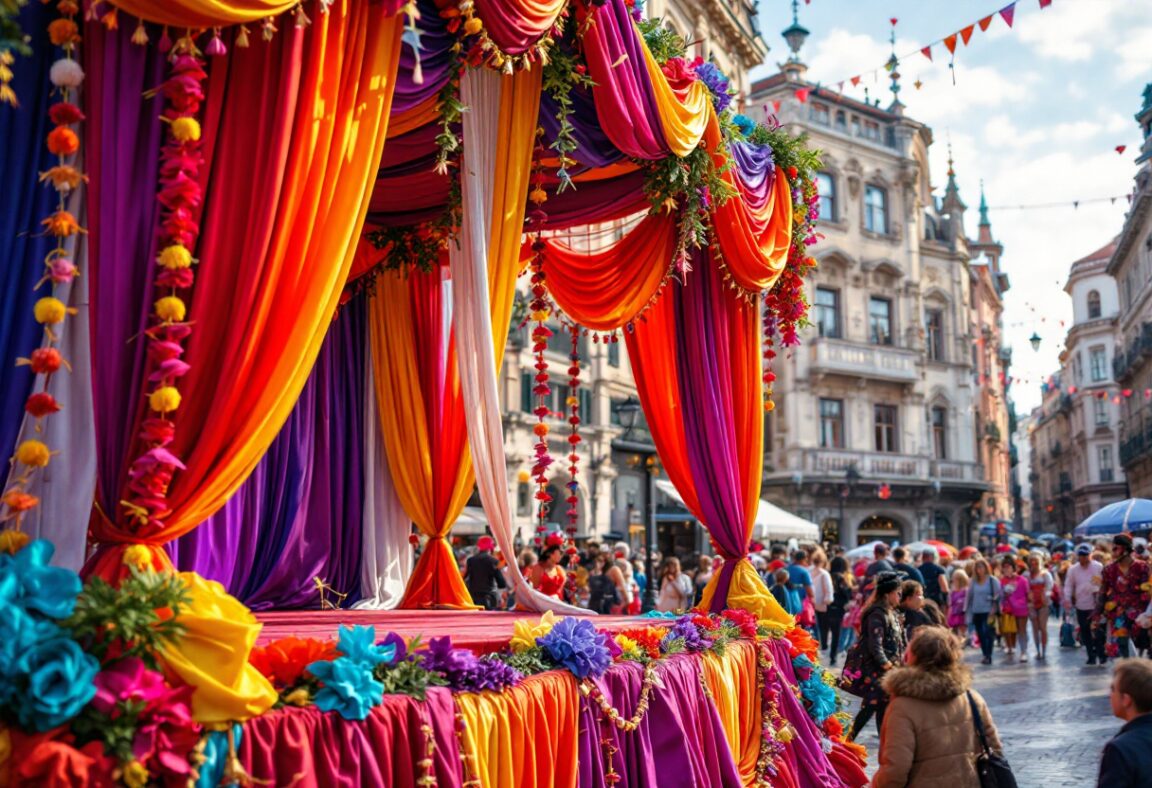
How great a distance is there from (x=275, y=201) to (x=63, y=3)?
1.02 metres

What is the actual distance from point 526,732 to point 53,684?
223 cm

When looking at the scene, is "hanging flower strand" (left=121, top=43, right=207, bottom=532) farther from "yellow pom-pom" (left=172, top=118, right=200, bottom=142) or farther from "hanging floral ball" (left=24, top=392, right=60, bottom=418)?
"hanging floral ball" (left=24, top=392, right=60, bottom=418)

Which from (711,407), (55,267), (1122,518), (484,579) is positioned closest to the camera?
(55,267)

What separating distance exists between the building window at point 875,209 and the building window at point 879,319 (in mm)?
2530

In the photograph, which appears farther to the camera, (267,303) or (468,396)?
(468,396)

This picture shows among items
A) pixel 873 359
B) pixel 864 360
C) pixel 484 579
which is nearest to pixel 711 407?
pixel 484 579

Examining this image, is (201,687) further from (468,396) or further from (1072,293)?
(1072,293)

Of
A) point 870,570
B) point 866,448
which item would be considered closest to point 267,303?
point 870,570

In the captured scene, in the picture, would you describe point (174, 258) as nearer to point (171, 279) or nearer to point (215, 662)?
point (171, 279)

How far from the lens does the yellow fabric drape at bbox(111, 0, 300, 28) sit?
3.87 m

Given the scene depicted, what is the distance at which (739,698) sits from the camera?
7.27 m

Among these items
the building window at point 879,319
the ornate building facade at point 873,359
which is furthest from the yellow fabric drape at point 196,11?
the building window at point 879,319

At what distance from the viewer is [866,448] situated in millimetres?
37844

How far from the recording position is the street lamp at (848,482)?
3594 cm
